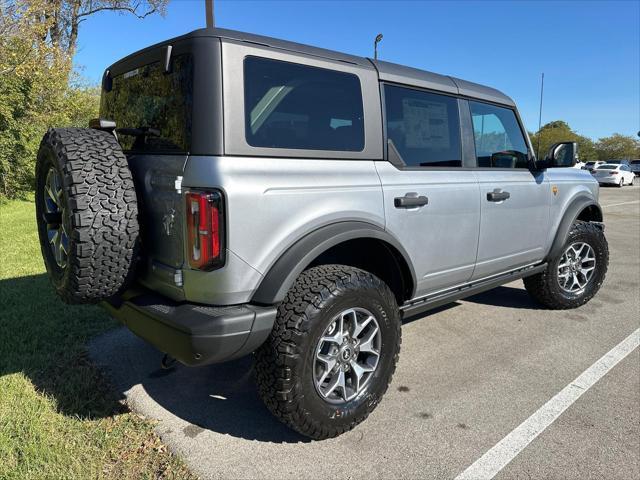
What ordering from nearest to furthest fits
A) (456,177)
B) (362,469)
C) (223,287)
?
(223,287)
(362,469)
(456,177)

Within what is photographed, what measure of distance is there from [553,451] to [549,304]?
240cm

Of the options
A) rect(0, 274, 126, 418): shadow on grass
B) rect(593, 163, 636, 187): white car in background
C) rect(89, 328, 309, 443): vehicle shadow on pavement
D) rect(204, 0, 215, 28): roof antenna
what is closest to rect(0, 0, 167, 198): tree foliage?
rect(204, 0, 215, 28): roof antenna

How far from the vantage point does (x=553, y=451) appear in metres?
2.41

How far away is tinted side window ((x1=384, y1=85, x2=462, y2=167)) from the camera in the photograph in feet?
9.71

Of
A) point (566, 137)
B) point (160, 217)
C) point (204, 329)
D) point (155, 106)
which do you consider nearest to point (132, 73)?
point (155, 106)

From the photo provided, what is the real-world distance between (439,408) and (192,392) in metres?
1.58

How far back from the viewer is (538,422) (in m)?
2.68

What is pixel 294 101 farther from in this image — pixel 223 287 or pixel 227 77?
pixel 223 287

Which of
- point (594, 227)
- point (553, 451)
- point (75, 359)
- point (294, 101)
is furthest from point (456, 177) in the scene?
point (75, 359)

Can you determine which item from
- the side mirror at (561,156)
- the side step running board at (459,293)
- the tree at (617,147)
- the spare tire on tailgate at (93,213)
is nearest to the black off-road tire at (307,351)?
the side step running board at (459,293)

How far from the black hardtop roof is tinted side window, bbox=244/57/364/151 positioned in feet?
0.34

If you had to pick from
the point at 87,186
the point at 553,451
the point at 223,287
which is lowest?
the point at 553,451

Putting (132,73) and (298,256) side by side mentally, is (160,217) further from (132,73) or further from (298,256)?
(132,73)

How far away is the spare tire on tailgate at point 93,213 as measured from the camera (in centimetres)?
214
